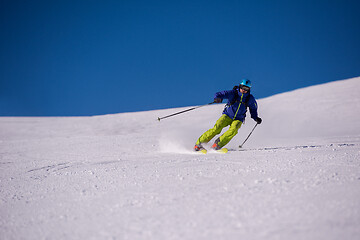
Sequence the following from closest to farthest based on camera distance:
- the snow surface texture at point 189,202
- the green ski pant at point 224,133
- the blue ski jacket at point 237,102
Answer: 1. the snow surface texture at point 189,202
2. the green ski pant at point 224,133
3. the blue ski jacket at point 237,102

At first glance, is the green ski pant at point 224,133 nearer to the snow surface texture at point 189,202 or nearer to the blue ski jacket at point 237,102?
the blue ski jacket at point 237,102

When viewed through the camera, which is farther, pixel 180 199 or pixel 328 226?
pixel 180 199

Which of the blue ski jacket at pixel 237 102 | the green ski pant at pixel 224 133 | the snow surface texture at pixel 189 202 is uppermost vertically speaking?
the blue ski jacket at pixel 237 102

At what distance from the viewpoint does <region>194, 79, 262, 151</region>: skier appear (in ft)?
19.7

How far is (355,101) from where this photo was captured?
567 inches

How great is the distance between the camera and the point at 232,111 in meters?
6.30

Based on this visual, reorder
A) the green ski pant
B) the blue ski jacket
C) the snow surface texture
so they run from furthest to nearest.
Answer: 1. the blue ski jacket
2. the green ski pant
3. the snow surface texture

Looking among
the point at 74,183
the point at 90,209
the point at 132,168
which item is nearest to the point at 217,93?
the point at 132,168

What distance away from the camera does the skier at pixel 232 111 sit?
19.7ft

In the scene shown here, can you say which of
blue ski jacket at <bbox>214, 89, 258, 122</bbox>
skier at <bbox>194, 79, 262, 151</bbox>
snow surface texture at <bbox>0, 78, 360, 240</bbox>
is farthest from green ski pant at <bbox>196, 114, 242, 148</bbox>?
snow surface texture at <bbox>0, 78, 360, 240</bbox>

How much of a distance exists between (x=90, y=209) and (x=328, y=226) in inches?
73.4

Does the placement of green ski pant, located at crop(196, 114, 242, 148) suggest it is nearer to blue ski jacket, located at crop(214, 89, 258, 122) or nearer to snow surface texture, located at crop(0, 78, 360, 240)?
blue ski jacket, located at crop(214, 89, 258, 122)

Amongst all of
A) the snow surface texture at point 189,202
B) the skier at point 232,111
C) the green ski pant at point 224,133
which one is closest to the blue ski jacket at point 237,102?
the skier at point 232,111

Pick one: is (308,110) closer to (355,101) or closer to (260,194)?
(355,101)
